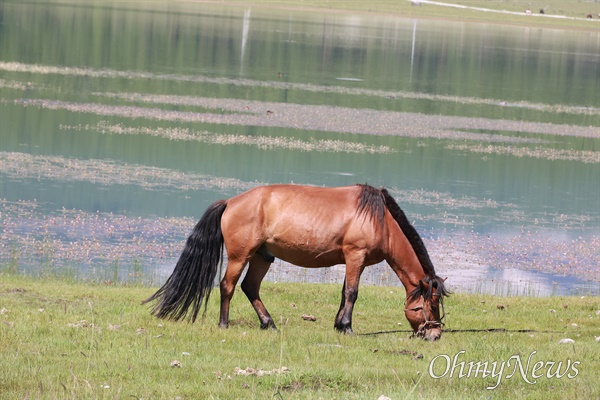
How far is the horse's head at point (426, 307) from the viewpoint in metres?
11.6

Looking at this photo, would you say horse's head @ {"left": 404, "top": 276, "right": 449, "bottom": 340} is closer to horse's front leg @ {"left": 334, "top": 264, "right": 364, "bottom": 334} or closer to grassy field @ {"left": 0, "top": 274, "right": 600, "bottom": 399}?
grassy field @ {"left": 0, "top": 274, "right": 600, "bottom": 399}

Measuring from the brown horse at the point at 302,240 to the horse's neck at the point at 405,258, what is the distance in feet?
0.04

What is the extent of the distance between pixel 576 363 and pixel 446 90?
50638 mm

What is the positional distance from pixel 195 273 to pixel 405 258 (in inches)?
96.6

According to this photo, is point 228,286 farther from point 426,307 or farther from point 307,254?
point 426,307

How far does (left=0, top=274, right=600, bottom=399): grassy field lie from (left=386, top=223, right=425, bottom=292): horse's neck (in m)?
0.72

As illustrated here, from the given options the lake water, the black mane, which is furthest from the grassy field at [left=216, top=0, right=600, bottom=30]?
the black mane

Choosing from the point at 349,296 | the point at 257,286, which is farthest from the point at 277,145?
the point at 349,296

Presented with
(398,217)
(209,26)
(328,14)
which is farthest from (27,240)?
(328,14)

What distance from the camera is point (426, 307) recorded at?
11.6 meters

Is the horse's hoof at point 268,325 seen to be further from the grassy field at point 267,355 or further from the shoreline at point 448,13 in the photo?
the shoreline at point 448,13

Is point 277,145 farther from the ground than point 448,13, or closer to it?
closer to it

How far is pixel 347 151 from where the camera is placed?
114 feet

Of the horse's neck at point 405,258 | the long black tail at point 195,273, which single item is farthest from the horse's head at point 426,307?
the long black tail at point 195,273
